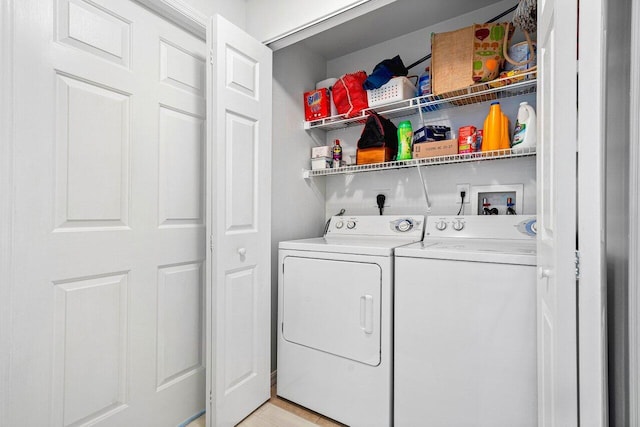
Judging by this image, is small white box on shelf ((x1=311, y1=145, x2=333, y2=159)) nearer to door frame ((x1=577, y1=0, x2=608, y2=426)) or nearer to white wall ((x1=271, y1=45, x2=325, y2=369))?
white wall ((x1=271, y1=45, x2=325, y2=369))

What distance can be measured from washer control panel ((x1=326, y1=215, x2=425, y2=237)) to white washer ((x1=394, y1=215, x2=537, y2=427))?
1.77ft

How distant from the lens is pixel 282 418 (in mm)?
1783

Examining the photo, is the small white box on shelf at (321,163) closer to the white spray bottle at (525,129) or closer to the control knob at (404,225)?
the control knob at (404,225)

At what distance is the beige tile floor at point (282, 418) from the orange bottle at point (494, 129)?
5.84ft

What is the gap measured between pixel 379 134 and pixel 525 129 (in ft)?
2.73

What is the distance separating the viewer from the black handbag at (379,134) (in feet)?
6.97

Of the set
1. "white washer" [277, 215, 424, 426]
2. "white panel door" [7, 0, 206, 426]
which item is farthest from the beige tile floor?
"white panel door" [7, 0, 206, 426]

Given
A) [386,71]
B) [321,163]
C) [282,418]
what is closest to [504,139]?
[386,71]

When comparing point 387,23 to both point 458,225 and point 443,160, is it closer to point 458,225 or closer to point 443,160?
point 443,160

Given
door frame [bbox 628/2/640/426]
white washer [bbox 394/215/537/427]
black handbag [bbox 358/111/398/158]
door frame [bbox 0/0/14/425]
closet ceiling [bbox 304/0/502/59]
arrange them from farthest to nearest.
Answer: black handbag [bbox 358/111/398/158] → closet ceiling [bbox 304/0/502/59] → white washer [bbox 394/215/537/427] → door frame [bbox 0/0/14/425] → door frame [bbox 628/2/640/426]

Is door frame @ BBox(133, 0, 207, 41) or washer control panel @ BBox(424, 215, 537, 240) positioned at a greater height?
door frame @ BBox(133, 0, 207, 41)

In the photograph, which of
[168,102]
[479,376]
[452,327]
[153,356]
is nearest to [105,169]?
[168,102]

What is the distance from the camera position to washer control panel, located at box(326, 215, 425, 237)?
2.08 m

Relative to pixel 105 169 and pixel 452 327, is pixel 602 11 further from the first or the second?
pixel 105 169
